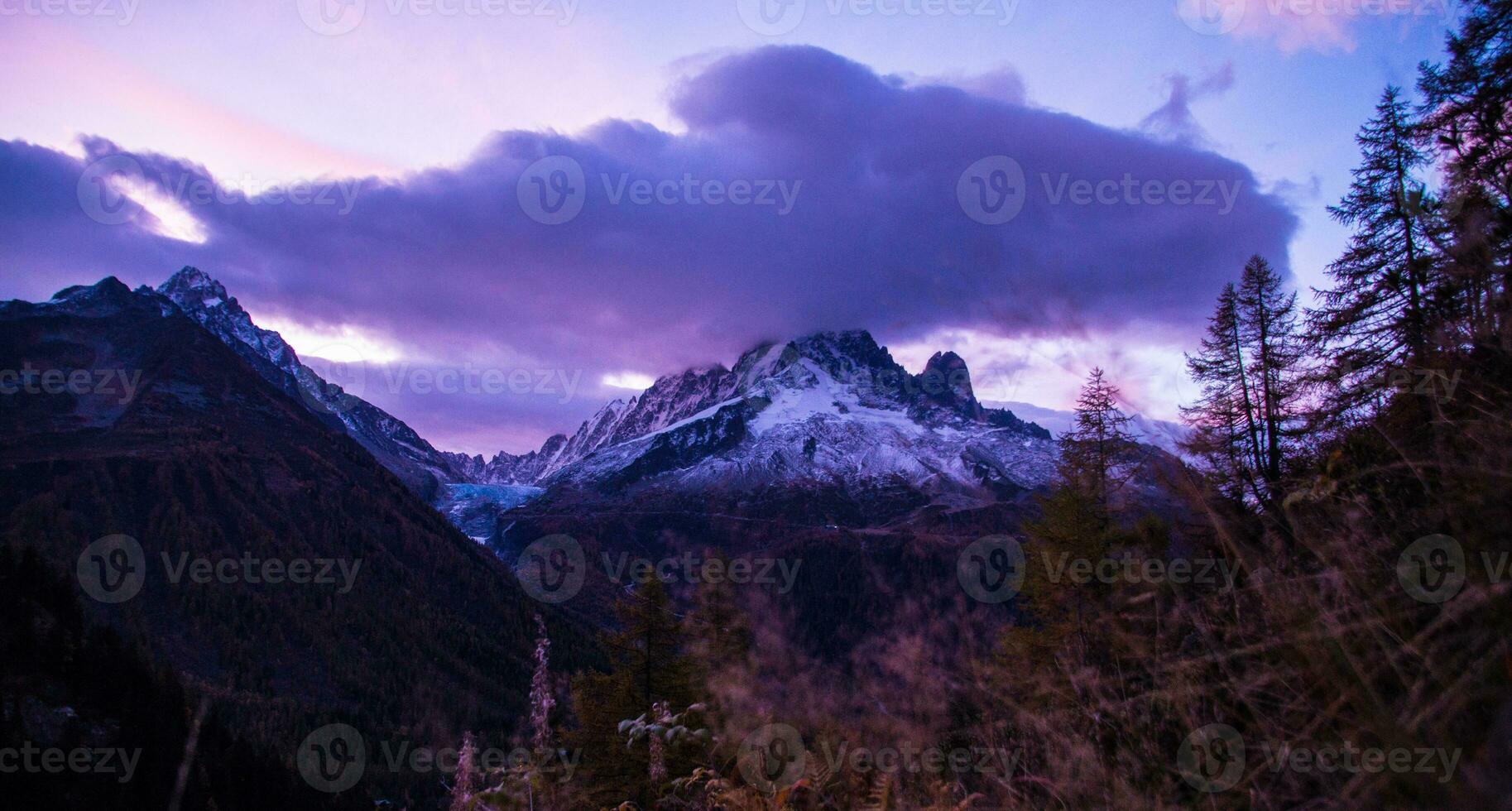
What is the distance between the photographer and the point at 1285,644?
2.54 meters

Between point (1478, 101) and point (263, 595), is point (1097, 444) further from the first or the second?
point (263, 595)

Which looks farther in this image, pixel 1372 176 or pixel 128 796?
pixel 128 796

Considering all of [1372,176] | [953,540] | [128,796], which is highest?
[1372,176]

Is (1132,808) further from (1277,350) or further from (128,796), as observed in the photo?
(128,796)

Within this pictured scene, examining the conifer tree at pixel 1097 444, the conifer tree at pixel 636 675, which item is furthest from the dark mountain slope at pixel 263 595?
the conifer tree at pixel 1097 444

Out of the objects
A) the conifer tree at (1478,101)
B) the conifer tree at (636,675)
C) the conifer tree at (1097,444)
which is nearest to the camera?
the conifer tree at (1478,101)

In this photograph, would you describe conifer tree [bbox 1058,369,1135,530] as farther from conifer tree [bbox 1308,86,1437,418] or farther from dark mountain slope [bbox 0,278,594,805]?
dark mountain slope [bbox 0,278,594,805]

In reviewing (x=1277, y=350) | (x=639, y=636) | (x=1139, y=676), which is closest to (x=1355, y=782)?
(x=1139, y=676)

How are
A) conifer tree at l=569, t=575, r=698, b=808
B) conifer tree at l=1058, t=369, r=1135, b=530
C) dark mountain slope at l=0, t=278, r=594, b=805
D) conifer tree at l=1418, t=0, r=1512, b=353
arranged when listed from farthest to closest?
dark mountain slope at l=0, t=278, r=594, b=805, conifer tree at l=1058, t=369, r=1135, b=530, conifer tree at l=569, t=575, r=698, b=808, conifer tree at l=1418, t=0, r=1512, b=353

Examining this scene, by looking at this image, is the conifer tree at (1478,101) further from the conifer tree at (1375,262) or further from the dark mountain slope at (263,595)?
the dark mountain slope at (263,595)

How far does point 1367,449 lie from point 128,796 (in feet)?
199

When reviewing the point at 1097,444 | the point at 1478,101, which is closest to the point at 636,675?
the point at 1097,444

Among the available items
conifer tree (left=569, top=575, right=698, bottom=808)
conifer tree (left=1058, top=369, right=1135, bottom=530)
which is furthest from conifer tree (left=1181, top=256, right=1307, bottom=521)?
conifer tree (left=569, top=575, right=698, bottom=808)

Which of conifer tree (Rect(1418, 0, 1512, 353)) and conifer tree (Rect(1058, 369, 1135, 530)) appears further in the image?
conifer tree (Rect(1058, 369, 1135, 530))
